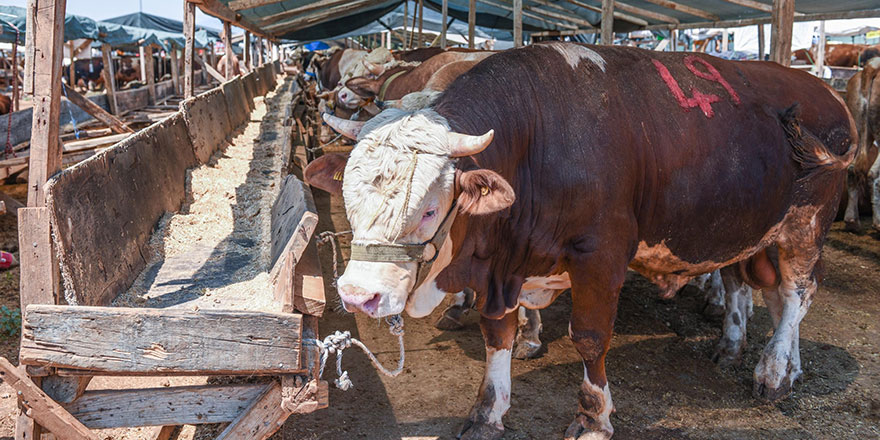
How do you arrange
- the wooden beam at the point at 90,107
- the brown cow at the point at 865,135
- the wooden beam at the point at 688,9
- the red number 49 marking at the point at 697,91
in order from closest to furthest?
the red number 49 marking at the point at 697,91, the wooden beam at the point at 90,107, the brown cow at the point at 865,135, the wooden beam at the point at 688,9

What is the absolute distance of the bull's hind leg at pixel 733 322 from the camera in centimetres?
473

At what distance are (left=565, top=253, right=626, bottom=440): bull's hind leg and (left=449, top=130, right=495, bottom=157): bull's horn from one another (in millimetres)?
1003

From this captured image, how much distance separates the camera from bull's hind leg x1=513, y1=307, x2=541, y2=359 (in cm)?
478

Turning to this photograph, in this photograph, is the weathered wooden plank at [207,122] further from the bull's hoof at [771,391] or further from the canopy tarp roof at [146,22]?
the canopy tarp roof at [146,22]

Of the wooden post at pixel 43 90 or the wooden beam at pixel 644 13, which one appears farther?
the wooden beam at pixel 644 13

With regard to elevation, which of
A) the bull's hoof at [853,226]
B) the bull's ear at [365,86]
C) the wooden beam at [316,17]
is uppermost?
the wooden beam at [316,17]

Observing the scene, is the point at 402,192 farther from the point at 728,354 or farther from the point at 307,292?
the point at 728,354

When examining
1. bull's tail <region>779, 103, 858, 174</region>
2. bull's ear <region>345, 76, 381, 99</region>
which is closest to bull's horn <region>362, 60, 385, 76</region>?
bull's ear <region>345, 76, 381, 99</region>

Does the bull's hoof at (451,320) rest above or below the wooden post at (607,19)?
below

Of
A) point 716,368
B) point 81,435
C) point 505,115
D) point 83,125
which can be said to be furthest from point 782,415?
point 83,125

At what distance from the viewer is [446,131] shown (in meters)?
2.78

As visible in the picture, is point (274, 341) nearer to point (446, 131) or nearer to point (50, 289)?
point (50, 289)

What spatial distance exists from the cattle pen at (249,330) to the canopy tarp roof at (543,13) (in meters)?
0.73

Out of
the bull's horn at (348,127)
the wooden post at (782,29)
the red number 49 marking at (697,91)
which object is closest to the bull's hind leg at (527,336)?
the red number 49 marking at (697,91)
